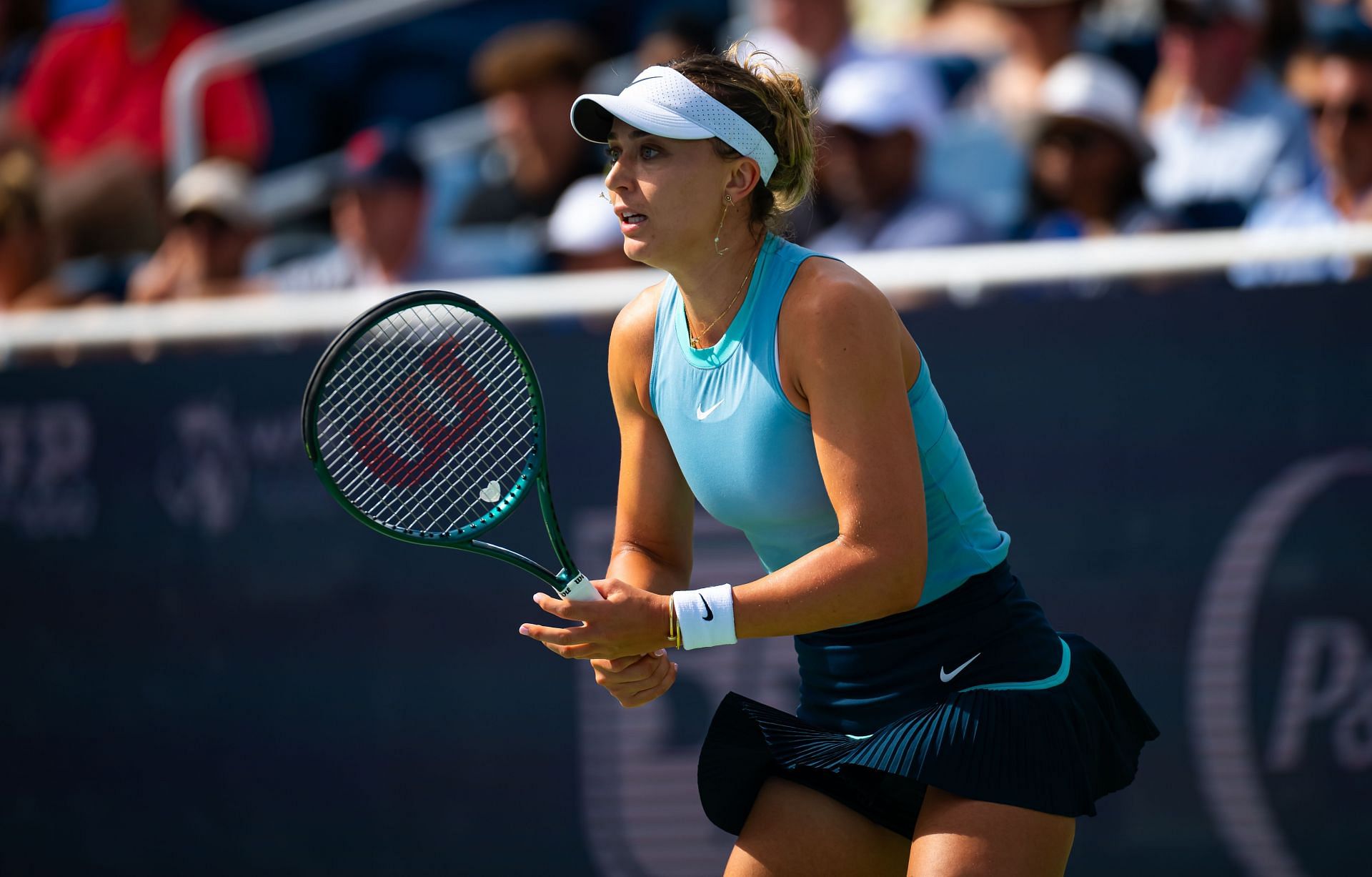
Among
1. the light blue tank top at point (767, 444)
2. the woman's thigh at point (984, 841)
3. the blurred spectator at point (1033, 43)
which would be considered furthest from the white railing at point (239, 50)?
the woman's thigh at point (984, 841)

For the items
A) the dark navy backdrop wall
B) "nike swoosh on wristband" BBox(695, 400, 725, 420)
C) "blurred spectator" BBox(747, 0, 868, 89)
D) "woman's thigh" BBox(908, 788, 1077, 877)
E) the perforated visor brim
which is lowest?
the dark navy backdrop wall

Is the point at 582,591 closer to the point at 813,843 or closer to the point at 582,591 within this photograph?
the point at 582,591

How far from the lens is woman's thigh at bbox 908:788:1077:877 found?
8.62ft

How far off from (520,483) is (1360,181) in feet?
10.1

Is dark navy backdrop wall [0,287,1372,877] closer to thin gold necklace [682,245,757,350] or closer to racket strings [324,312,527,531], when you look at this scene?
racket strings [324,312,527,531]

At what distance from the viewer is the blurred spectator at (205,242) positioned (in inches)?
Answer: 241

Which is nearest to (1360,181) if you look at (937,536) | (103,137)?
(937,536)

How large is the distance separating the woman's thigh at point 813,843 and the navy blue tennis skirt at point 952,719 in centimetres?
2

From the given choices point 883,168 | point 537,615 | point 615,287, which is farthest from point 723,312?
point 883,168

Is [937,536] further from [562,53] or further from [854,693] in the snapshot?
[562,53]

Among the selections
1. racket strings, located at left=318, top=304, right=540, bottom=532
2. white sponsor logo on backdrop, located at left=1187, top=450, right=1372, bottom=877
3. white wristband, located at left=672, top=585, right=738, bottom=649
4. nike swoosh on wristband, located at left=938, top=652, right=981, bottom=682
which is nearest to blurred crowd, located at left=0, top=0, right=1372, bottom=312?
white sponsor logo on backdrop, located at left=1187, top=450, right=1372, bottom=877

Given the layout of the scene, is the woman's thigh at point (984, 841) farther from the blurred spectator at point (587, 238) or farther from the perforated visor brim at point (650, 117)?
the blurred spectator at point (587, 238)

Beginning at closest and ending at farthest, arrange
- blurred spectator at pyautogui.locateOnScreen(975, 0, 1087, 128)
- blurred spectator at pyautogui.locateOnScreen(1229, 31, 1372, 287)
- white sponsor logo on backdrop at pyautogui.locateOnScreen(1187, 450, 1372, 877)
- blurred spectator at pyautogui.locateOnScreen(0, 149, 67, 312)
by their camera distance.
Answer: white sponsor logo on backdrop at pyautogui.locateOnScreen(1187, 450, 1372, 877), blurred spectator at pyautogui.locateOnScreen(1229, 31, 1372, 287), blurred spectator at pyautogui.locateOnScreen(975, 0, 1087, 128), blurred spectator at pyautogui.locateOnScreen(0, 149, 67, 312)

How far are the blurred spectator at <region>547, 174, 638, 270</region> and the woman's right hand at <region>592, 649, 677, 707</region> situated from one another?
2.82 meters
